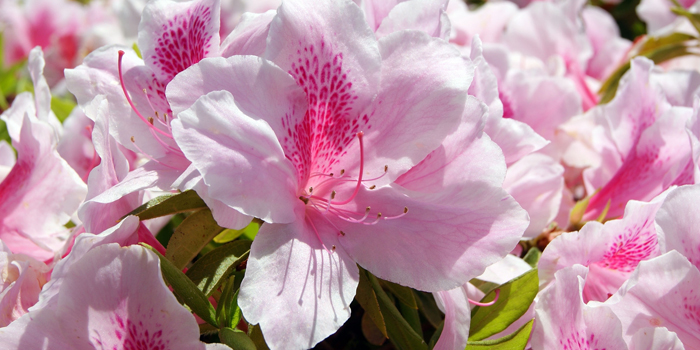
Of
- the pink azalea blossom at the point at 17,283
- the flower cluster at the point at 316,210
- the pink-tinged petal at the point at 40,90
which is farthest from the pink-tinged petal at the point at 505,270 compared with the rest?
the pink-tinged petal at the point at 40,90

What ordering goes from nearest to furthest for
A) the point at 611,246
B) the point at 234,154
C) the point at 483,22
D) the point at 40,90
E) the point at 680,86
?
the point at 234,154 → the point at 611,246 → the point at 40,90 → the point at 680,86 → the point at 483,22

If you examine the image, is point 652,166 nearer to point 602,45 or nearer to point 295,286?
point 295,286

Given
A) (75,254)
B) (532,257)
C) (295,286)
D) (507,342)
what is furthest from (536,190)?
(75,254)

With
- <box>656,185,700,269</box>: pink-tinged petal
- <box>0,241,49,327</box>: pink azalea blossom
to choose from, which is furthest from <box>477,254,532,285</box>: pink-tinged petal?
<box>0,241,49,327</box>: pink azalea blossom

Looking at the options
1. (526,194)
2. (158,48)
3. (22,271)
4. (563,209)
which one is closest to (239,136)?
(158,48)

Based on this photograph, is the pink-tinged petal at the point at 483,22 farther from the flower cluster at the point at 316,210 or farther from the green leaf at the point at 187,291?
the green leaf at the point at 187,291

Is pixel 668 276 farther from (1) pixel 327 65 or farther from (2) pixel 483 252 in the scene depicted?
(1) pixel 327 65

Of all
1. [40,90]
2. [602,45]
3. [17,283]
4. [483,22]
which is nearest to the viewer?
[17,283]

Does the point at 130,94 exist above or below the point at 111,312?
above
